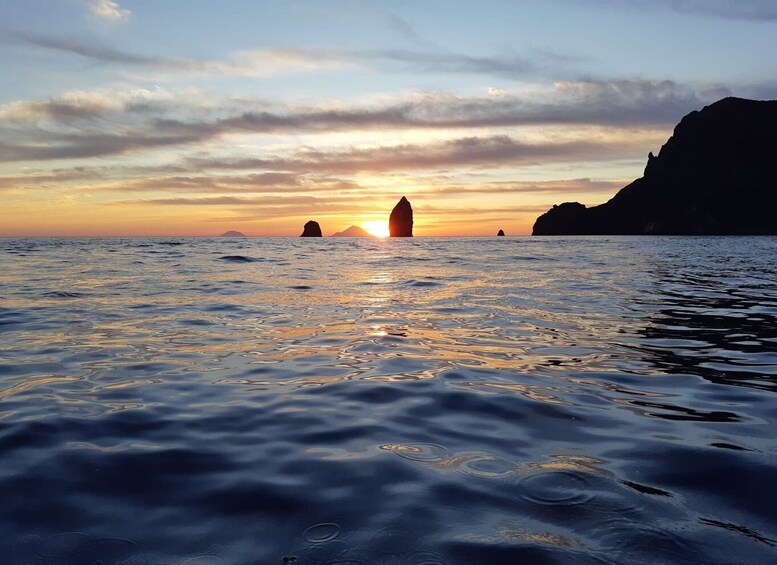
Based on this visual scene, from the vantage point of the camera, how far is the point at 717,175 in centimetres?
17000

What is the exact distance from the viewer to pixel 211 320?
10.6 metres

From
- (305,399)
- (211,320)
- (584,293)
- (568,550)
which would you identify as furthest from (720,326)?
(211,320)

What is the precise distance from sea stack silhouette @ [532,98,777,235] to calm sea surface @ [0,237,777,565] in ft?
602

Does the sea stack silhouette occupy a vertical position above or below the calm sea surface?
above

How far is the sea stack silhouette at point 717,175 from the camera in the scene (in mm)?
164125

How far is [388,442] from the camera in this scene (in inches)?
168

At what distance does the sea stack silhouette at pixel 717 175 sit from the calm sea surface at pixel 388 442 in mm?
183380

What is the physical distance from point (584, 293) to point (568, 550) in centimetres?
1314

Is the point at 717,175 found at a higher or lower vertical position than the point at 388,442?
higher

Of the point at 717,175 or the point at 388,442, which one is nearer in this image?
the point at 388,442

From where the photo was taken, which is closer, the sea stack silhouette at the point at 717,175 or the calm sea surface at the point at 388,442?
the calm sea surface at the point at 388,442

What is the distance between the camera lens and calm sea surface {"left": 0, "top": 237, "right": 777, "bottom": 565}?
2.75 metres

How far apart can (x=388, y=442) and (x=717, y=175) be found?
662 feet

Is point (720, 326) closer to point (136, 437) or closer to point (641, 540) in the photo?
point (641, 540)
